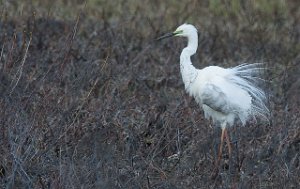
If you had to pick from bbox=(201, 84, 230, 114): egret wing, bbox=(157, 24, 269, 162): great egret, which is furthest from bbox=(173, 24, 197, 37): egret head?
bbox=(201, 84, 230, 114): egret wing

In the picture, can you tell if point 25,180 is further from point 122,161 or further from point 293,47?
point 293,47

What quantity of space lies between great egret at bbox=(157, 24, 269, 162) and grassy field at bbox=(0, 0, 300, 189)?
0.40 feet

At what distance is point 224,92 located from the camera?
7121 millimetres

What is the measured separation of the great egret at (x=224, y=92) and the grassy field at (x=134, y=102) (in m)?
0.12

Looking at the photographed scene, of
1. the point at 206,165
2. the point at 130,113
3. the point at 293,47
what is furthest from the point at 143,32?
the point at 206,165

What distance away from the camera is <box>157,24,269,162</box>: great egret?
23.5 feet

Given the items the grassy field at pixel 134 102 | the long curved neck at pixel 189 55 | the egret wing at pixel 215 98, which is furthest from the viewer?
the long curved neck at pixel 189 55

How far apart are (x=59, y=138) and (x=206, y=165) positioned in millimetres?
1140

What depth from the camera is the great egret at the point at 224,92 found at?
282 inches

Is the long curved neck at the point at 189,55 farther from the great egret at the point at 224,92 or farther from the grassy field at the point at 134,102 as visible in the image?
the grassy field at the point at 134,102

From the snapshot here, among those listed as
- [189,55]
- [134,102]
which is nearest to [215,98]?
[189,55]

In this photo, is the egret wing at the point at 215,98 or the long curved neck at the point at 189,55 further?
the long curved neck at the point at 189,55

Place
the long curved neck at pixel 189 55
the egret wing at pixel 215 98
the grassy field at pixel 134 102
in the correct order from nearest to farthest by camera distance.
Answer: the grassy field at pixel 134 102 < the egret wing at pixel 215 98 < the long curved neck at pixel 189 55

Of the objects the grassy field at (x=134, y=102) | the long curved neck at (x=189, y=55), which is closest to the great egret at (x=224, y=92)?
the long curved neck at (x=189, y=55)
